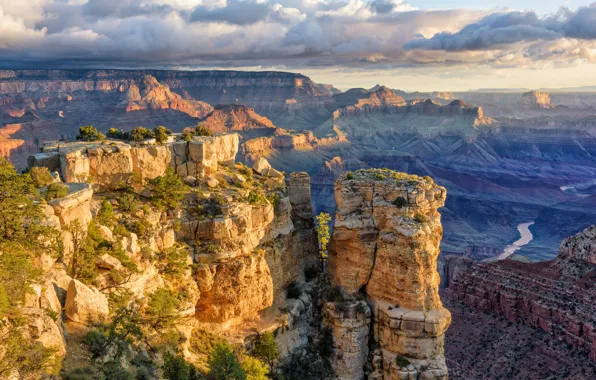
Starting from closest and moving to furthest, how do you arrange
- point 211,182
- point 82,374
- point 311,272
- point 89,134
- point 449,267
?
point 82,374
point 211,182
point 89,134
point 311,272
point 449,267

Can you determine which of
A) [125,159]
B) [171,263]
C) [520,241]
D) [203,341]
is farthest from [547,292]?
[520,241]

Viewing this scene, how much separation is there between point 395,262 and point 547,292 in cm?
3308

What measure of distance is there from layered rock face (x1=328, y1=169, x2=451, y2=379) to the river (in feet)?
311

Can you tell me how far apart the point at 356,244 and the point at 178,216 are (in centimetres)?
1170

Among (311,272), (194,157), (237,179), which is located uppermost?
(194,157)

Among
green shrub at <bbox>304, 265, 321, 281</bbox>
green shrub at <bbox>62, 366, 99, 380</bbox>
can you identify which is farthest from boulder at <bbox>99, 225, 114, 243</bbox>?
green shrub at <bbox>304, 265, 321, 281</bbox>

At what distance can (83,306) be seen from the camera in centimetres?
2020

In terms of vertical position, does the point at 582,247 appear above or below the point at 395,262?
below

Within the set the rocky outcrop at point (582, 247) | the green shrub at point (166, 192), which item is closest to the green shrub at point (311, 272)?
the green shrub at point (166, 192)

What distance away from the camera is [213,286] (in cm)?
2828

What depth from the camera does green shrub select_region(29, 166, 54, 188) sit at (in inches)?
954

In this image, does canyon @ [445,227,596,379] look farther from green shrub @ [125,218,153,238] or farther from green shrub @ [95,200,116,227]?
green shrub @ [95,200,116,227]

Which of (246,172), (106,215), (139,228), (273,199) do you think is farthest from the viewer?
(246,172)

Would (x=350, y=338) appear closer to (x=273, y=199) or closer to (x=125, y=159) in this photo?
(x=273, y=199)
